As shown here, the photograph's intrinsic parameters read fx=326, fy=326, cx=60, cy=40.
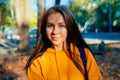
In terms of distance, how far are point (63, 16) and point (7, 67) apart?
8860mm

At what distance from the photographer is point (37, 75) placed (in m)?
2.64

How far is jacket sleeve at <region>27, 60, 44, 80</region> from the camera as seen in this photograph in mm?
2648

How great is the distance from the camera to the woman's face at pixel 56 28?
275cm

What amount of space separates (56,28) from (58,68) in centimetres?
34

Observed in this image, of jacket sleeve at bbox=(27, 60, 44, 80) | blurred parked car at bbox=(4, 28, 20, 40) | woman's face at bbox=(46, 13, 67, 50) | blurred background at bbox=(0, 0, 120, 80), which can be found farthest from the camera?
blurred parked car at bbox=(4, 28, 20, 40)

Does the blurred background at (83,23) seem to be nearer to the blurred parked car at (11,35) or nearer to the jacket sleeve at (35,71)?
the blurred parked car at (11,35)

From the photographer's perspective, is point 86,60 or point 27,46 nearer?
point 86,60

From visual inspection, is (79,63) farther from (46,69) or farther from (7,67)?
(7,67)

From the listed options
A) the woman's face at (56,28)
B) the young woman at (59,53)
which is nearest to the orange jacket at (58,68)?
the young woman at (59,53)

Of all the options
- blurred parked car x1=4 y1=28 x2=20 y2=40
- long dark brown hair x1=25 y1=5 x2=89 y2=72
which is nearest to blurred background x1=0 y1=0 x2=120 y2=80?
blurred parked car x1=4 y1=28 x2=20 y2=40

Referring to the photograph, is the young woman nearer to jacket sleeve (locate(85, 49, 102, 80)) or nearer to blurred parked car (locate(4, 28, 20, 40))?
jacket sleeve (locate(85, 49, 102, 80))

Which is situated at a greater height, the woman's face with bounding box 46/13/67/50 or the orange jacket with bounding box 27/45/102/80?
the woman's face with bounding box 46/13/67/50

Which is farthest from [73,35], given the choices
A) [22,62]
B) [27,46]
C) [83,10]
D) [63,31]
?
[83,10]

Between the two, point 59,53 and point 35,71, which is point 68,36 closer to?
point 59,53
